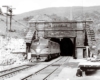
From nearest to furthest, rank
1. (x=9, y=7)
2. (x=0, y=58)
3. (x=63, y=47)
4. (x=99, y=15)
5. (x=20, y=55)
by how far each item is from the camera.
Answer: (x=0, y=58), (x=20, y=55), (x=9, y=7), (x=63, y=47), (x=99, y=15)

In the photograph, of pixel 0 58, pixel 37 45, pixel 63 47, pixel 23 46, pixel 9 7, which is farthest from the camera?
pixel 63 47

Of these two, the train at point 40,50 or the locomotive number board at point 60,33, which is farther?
the locomotive number board at point 60,33

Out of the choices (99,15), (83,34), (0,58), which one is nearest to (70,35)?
(83,34)

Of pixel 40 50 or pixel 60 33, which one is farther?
pixel 60 33

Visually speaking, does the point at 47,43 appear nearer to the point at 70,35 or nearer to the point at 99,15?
the point at 70,35

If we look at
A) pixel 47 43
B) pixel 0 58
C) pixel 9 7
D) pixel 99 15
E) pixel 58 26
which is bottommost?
pixel 0 58

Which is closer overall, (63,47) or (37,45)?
(37,45)

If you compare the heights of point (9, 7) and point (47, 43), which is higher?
point (9, 7)

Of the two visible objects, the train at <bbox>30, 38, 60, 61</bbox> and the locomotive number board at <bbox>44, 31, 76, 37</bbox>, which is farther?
the locomotive number board at <bbox>44, 31, 76, 37</bbox>

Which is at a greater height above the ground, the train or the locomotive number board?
the locomotive number board

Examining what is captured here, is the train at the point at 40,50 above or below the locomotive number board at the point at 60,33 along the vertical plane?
below

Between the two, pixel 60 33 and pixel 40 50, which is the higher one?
pixel 60 33
